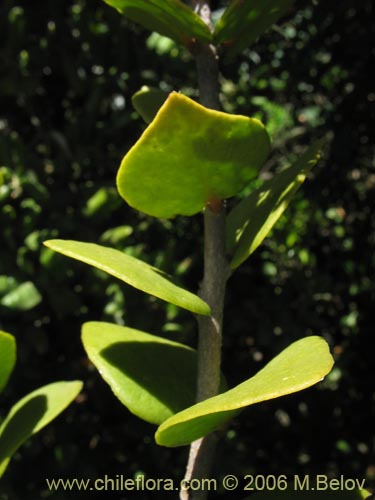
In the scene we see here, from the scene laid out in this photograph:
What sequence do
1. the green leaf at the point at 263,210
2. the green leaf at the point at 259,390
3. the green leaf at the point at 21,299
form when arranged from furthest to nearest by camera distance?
the green leaf at the point at 21,299 < the green leaf at the point at 263,210 < the green leaf at the point at 259,390

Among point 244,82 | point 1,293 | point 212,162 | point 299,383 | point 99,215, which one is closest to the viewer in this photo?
point 299,383

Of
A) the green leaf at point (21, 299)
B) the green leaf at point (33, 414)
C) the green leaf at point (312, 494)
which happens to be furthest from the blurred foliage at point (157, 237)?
the green leaf at point (312, 494)

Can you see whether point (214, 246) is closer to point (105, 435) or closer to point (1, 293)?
point (1, 293)

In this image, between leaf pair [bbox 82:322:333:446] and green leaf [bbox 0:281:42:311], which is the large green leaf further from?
green leaf [bbox 0:281:42:311]

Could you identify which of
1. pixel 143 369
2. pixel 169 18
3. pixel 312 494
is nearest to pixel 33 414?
pixel 143 369

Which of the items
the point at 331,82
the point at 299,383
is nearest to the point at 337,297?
the point at 331,82

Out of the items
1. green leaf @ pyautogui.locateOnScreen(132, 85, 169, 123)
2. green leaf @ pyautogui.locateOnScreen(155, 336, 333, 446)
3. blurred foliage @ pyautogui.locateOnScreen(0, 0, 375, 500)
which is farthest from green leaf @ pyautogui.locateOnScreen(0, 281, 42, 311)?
green leaf @ pyautogui.locateOnScreen(155, 336, 333, 446)

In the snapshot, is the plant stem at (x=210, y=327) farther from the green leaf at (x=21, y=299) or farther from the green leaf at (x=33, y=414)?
the green leaf at (x=21, y=299)

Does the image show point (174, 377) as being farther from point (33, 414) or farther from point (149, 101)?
point (149, 101)
